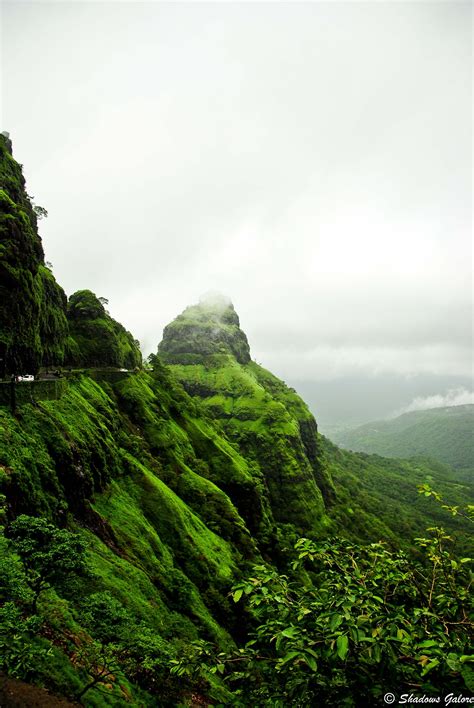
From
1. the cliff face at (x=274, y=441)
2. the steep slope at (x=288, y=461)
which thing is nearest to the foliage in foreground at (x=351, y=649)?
→ the cliff face at (x=274, y=441)

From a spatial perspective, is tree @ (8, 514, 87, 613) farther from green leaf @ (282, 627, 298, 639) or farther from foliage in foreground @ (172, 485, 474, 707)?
green leaf @ (282, 627, 298, 639)

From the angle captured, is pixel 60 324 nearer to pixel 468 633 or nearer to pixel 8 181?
pixel 8 181

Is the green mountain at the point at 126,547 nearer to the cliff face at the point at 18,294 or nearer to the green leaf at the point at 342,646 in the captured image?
the green leaf at the point at 342,646

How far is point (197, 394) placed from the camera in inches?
7111

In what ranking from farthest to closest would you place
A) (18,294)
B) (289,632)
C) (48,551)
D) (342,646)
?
(18,294), (48,551), (289,632), (342,646)

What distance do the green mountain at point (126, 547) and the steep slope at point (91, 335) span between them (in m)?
0.30

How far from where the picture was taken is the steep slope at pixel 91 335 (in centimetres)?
6981

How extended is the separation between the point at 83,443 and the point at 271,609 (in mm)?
36438

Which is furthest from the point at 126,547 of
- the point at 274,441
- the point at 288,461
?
the point at 274,441

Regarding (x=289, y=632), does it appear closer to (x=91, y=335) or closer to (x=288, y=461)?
(x=91, y=335)

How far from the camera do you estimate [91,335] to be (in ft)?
241

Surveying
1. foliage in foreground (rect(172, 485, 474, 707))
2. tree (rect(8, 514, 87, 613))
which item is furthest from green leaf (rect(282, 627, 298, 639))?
tree (rect(8, 514, 87, 613))

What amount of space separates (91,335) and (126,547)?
5006 centimetres

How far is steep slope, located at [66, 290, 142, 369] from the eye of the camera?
2749 inches
